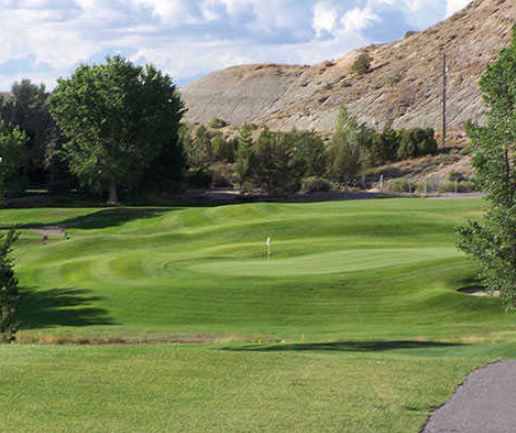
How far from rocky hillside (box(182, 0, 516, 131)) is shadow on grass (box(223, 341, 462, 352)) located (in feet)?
323

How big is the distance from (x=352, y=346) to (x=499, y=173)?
5.48 metres

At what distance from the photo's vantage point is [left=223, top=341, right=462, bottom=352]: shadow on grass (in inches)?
749

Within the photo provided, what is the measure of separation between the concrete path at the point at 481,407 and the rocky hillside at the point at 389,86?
105 metres

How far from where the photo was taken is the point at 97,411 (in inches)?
463

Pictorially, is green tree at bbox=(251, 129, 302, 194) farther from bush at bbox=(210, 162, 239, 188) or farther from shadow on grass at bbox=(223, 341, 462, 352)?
shadow on grass at bbox=(223, 341, 462, 352)

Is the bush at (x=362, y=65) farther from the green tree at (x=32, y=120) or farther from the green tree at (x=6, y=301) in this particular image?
the green tree at (x=6, y=301)

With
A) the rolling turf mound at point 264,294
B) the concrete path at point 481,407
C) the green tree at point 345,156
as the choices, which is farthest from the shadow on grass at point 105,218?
the concrete path at point 481,407

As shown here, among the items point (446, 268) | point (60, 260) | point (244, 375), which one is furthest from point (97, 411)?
point (60, 260)

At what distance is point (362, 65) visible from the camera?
147 meters

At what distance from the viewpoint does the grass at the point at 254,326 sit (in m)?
12.0

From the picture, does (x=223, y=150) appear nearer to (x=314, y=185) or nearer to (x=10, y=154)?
(x=314, y=185)

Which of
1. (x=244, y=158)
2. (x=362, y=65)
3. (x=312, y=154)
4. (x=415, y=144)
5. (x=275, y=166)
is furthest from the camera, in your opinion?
(x=362, y=65)

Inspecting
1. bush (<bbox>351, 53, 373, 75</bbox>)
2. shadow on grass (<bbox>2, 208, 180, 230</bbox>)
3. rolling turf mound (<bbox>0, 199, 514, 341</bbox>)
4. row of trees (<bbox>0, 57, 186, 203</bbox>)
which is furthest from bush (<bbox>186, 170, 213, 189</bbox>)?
bush (<bbox>351, 53, 373, 75</bbox>)

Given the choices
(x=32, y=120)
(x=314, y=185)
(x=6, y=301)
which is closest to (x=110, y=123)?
(x=32, y=120)
